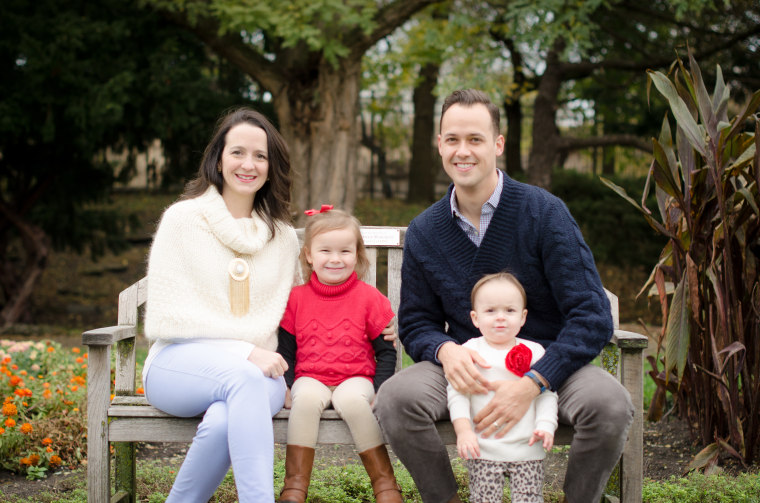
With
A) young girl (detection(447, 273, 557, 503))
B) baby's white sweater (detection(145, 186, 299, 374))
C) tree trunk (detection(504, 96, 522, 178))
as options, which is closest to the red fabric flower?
young girl (detection(447, 273, 557, 503))

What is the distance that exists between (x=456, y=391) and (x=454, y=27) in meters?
7.03

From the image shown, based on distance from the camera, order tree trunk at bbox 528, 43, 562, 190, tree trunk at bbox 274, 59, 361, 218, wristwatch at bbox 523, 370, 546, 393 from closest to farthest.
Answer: wristwatch at bbox 523, 370, 546, 393 < tree trunk at bbox 274, 59, 361, 218 < tree trunk at bbox 528, 43, 562, 190

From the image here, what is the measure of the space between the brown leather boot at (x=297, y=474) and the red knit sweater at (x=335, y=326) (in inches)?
13.2

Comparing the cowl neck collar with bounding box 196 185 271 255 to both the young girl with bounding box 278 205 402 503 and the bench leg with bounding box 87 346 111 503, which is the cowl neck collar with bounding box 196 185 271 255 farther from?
the bench leg with bounding box 87 346 111 503

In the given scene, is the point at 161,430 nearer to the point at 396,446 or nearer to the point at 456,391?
the point at 396,446

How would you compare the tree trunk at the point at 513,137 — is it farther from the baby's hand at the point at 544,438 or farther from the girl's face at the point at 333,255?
the baby's hand at the point at 544,438

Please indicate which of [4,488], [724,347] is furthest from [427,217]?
[4,488]

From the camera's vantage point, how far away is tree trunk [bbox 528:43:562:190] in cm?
1116

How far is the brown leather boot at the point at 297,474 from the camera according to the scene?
267 centimetres

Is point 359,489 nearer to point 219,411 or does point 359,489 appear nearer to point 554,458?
point 219,411

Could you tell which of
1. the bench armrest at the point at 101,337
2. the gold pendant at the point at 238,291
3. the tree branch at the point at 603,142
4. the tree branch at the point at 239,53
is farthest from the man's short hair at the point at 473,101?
the tree branch at the point at 603,142

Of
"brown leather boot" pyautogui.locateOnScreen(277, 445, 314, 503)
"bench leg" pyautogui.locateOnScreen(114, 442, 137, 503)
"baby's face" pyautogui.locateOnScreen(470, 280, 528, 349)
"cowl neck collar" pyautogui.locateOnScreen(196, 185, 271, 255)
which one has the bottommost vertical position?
"bench leg" pyautogui.locateOnScreen(114, 442, 137, 503)

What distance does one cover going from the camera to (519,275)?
293 centimetres

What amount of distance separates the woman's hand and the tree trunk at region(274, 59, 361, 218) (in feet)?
19.0
